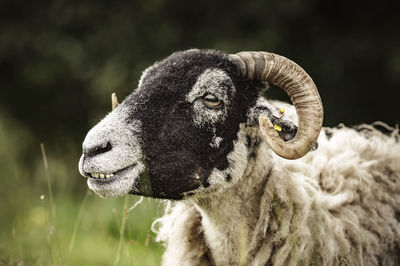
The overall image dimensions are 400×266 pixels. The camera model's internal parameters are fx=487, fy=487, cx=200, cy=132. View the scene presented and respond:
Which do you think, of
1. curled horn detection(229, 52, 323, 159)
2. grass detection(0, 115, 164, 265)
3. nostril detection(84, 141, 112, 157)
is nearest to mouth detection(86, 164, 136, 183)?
nostril detection(84, 141, 112, 157)

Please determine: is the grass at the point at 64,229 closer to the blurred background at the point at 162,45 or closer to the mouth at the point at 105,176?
the mouth at the point at 105,176

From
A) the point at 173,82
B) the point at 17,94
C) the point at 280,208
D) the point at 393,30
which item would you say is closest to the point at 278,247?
the point at 280,208

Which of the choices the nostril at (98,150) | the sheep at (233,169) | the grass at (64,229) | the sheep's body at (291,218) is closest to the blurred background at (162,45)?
the grass at (64,229)

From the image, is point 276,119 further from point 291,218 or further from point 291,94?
point 291,218

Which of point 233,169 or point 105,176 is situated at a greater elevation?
point 233,169

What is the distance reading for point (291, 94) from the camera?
379 centimetres

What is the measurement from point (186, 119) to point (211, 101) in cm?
25

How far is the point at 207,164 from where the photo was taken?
3.73 meters

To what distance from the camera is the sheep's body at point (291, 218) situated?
384 cm

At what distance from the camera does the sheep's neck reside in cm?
384

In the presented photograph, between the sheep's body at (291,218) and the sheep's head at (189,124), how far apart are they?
22 centimetres

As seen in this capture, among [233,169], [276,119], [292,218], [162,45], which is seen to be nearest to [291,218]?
[292,218]

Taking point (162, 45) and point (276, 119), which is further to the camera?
point (162, 45)

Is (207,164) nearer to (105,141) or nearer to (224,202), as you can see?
(224,202)
